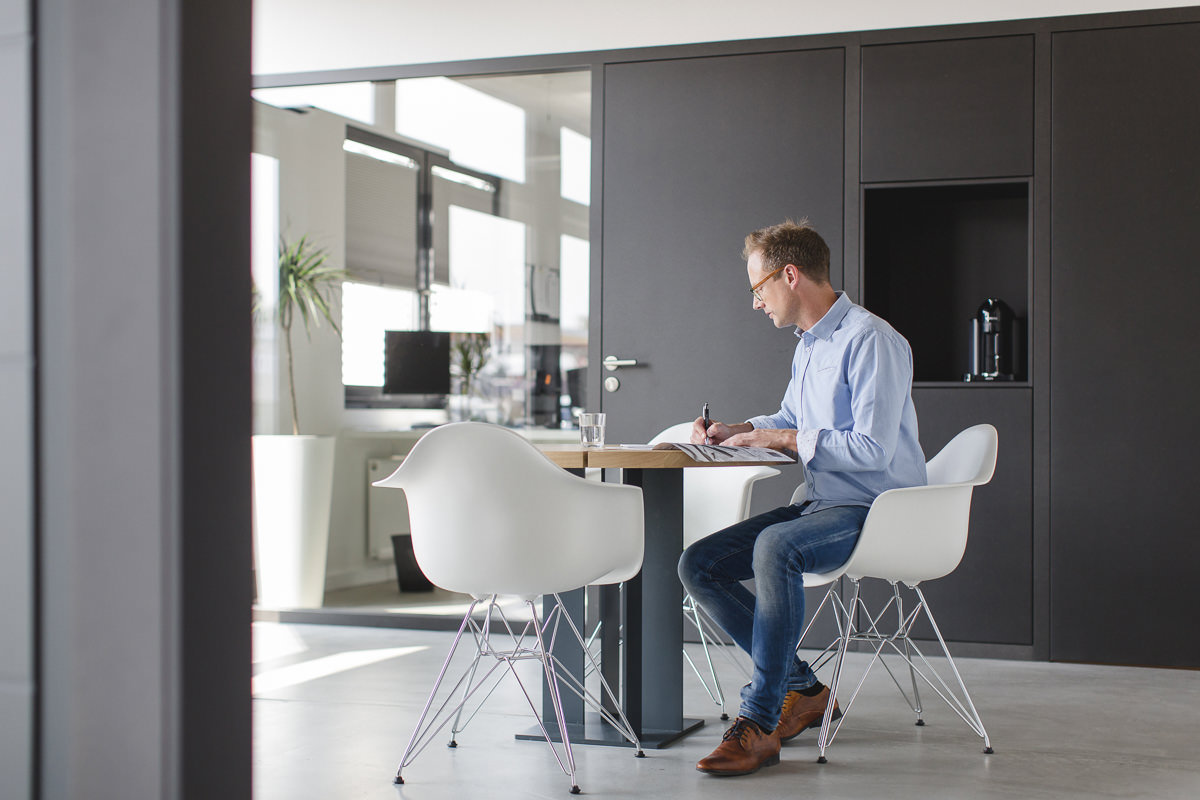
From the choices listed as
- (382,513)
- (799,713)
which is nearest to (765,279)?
(799,713)

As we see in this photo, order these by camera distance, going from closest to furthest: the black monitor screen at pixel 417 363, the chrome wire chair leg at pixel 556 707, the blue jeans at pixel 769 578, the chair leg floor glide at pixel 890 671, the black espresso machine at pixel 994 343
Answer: the chrome wire chair leg at pixel 556 707 → the blue jeans at pixel 769 578 → the chair leg floor glide at pixel 890 671 → the black espresso machine at pixel 994 343 → the black monitor screen at pixel 417 363

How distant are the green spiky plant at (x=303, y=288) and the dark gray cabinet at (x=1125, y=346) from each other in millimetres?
2831

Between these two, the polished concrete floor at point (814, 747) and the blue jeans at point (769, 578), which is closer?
the polished concrete floor at point (814, 747)

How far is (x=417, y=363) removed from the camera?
15.8 ft

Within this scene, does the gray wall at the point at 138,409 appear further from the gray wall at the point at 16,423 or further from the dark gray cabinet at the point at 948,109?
the dark gray cabinet at the point at 948,109

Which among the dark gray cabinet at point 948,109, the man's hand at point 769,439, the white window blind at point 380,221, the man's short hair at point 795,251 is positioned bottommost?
the man's hand at point 769,439

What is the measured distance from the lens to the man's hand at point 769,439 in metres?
2.92

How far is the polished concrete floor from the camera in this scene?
8.69 ft

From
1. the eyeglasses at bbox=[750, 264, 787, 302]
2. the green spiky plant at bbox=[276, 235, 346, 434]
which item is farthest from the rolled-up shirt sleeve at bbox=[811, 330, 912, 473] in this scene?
the green spiky plant at bbox=[276, 235, 346, 434]

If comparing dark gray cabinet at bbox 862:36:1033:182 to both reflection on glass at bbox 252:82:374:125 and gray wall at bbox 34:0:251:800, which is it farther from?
gray wall at bbox 34:0:251:800

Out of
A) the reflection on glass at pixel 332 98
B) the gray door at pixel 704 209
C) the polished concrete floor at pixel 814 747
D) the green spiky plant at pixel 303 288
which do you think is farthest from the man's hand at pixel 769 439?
the reflection on glass at pixel 332 98

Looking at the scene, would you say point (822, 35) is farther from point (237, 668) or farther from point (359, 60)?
point (237, 668)

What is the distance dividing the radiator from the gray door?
97cm

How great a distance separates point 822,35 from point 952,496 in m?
2.16
